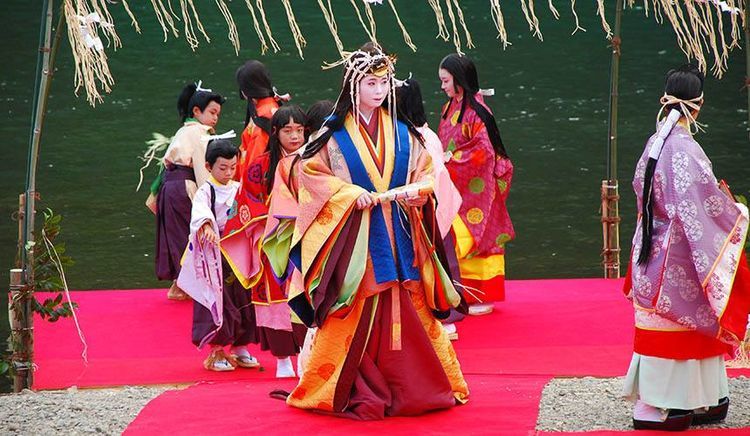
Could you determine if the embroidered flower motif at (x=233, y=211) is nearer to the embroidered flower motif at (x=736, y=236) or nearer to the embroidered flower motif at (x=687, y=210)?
the embroidered flower motif at (x=687, y=210)

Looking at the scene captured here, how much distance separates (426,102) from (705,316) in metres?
9.56

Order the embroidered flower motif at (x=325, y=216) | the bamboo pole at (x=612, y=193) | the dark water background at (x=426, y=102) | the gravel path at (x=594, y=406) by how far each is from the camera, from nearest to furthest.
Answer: the gravel path at (x=594, y=406) < the embroidered flower motif at (x=325, y=216) < the bamboo pole at (x=612, y=193) < the dark water background at (x=426, y=102)

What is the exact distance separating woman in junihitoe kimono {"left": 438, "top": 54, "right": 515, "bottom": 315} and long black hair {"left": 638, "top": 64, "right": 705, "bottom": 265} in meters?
1.97

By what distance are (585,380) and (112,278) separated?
456 cm

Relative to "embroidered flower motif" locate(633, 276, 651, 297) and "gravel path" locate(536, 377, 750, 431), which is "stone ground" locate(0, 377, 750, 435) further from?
"embroidered flower motif" locate(633, 276, 651, 297)

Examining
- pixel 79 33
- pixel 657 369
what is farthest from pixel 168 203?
pixel 657 369

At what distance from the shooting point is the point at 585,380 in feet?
14.9

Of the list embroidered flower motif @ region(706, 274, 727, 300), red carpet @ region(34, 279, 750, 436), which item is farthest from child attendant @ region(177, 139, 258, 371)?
embroidered flower motif @ region(706, 274, 727, 300)

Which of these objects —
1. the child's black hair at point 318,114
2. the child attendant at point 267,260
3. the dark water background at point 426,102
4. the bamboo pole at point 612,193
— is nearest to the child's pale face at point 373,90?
the child's black hair at point 318,114

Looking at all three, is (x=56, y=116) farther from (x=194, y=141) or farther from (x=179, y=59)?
(x=194, y=141)

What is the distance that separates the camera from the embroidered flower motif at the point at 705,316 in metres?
3.73

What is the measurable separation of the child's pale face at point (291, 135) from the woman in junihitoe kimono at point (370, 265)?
0.75 metres

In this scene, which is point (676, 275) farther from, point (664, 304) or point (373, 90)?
point (373, 90)

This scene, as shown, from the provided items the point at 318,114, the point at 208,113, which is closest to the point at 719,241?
the point at 318,114
